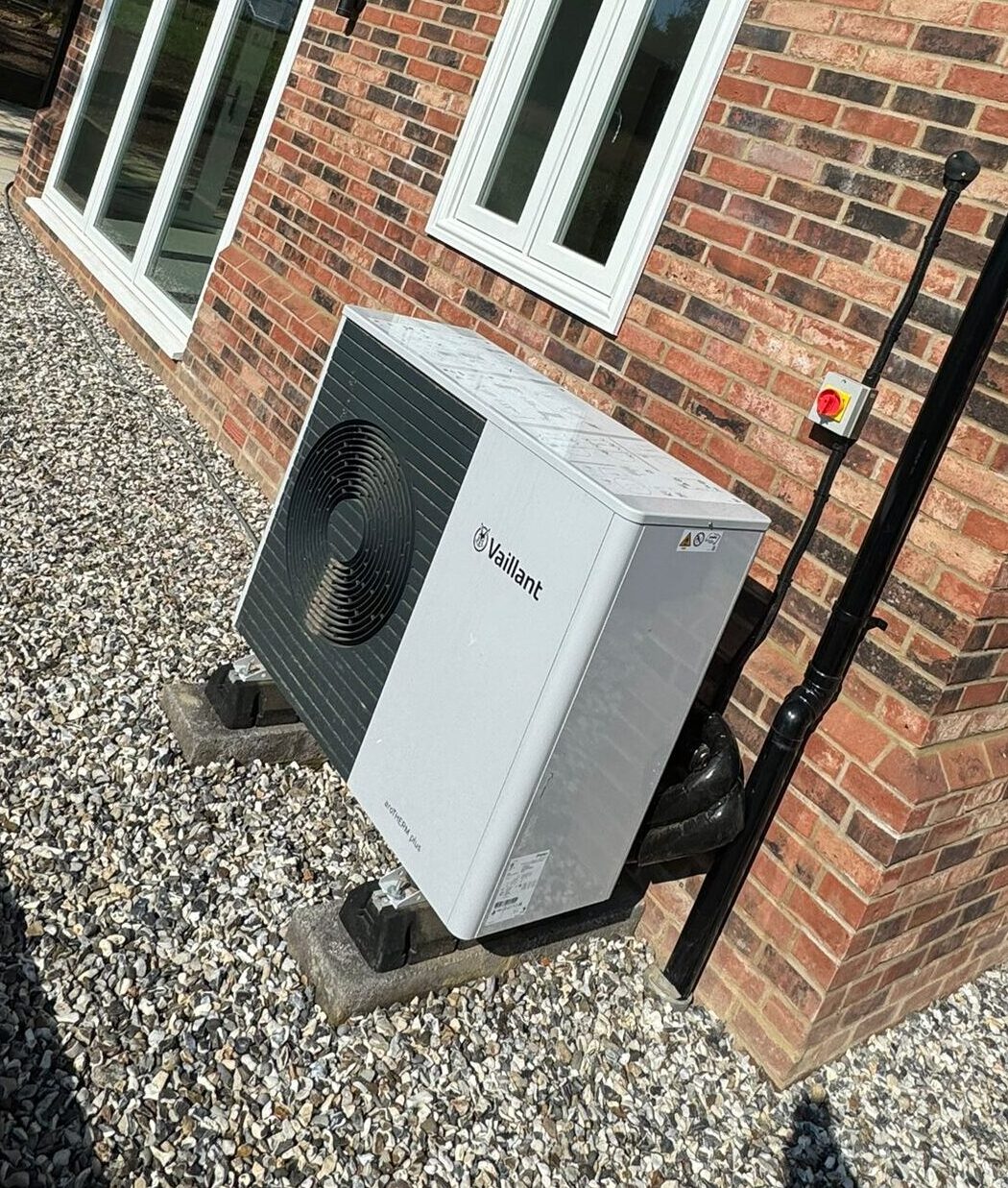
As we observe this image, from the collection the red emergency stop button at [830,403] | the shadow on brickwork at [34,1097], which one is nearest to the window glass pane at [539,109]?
the red emergency stop button at [830,403]

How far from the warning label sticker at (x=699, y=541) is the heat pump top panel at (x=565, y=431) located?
0.07 feet

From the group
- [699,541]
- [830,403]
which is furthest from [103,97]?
[699,541]

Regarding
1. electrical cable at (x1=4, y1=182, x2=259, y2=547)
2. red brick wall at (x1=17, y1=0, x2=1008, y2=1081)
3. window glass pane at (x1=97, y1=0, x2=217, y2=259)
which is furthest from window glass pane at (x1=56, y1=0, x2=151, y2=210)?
red brick wall at (x1=17, y1=0, x2=1008, y2=1081)

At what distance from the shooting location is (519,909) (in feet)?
8.54

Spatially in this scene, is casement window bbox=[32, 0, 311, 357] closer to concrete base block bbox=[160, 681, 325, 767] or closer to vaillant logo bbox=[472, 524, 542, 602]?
concrete base block bbox=[160, 681, 325, 767]

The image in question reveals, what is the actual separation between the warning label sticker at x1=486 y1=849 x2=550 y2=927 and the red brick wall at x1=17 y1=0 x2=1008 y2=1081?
75 cm

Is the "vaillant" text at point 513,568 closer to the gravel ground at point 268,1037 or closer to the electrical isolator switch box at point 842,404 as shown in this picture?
the electrical isolator switch box at point 842,404

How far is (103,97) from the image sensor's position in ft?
25.2

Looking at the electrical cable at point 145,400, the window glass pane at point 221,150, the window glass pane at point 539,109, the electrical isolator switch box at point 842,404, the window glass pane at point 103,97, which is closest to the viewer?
the electrical isolator switch box at point 842,404

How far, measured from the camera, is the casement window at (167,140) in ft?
19.8

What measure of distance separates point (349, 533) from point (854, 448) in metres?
1.34

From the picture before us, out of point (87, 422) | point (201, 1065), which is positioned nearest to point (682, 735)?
point (201, 1065)

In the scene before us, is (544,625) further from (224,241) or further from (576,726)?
(224,241)

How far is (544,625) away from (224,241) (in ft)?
14.4
